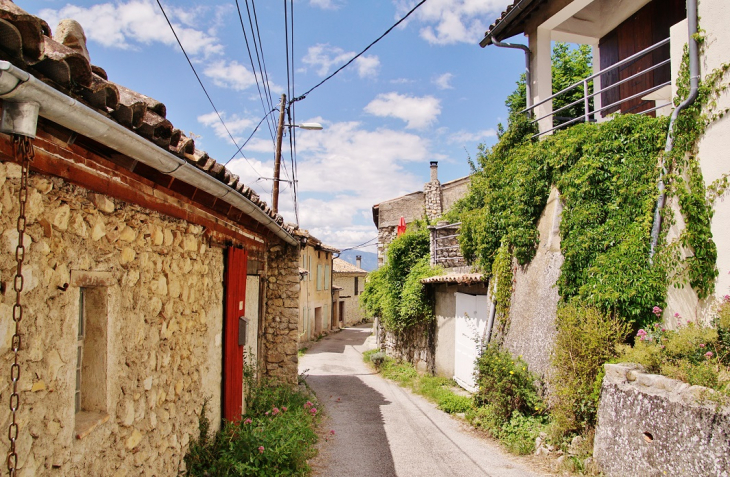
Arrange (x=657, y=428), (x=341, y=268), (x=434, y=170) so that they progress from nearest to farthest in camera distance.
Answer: (x=657, y=428)
(x=434, y=170)
(x=341, y=268)

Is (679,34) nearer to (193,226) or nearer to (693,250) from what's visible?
(693,250)

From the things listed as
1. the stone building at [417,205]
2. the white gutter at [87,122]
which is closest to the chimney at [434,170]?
the stone building at [417,205]

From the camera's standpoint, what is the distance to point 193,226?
468 centimetres

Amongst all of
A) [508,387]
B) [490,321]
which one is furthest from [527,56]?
[508,387]

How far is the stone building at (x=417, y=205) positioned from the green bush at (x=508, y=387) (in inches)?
536

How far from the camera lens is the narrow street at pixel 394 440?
20.5 ft

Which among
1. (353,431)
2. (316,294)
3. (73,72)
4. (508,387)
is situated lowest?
(353,431)

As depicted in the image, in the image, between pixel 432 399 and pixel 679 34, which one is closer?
pixel 679 34

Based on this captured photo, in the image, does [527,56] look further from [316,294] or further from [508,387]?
[316,294]

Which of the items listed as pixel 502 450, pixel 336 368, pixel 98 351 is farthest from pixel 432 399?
pixel 98 351

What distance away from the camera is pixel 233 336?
5.95 meters

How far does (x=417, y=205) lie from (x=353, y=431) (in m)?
16.0

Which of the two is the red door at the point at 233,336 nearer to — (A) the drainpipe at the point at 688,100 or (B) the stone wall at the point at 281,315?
(B) the stone wall at the point at 281,315

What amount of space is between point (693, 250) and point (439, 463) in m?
3.99
